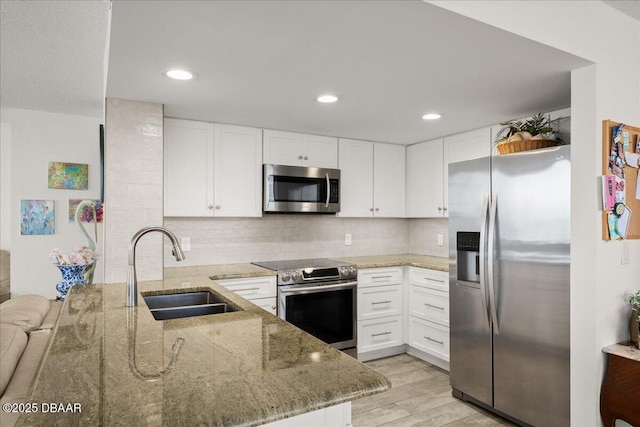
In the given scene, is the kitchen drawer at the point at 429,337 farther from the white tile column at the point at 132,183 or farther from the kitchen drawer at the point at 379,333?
the white tile column at the point at 132,183

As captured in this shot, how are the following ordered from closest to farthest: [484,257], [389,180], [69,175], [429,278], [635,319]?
[635,319]
[484,257]
[429,278]
[389,180]
[69,175]

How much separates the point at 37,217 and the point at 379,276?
12.1 feet

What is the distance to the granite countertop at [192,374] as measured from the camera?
0.80m

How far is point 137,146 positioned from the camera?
2.71m

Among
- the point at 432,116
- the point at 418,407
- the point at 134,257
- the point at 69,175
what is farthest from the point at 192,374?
the point at 69,175

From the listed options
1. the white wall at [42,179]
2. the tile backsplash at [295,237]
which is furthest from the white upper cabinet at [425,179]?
the white wall at [42,179]

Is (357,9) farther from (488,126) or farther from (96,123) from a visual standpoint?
(96,123)

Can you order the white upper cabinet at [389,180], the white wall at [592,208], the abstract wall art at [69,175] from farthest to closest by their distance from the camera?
the abstract wall art at [69,175]
the white upper cabinet at [389,180]
the white wall at [592,208]

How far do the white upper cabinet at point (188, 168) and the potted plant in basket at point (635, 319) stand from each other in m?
2.91

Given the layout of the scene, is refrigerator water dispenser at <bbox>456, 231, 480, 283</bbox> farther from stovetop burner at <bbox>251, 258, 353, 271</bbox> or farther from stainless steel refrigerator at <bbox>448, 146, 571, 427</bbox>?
stovetop burner at <bbox>251, 258, 353, 271</bbox>

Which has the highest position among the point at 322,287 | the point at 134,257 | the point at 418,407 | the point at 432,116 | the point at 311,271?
the point at 432,116

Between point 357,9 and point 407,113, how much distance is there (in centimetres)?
162

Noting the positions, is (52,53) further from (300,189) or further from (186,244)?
(300,189)

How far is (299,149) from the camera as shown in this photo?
3.72 metres
